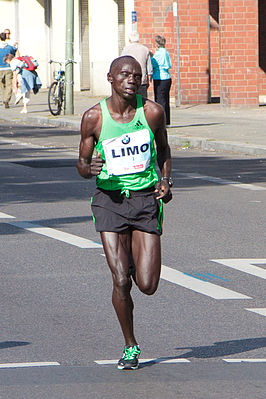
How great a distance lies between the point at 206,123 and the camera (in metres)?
24.0

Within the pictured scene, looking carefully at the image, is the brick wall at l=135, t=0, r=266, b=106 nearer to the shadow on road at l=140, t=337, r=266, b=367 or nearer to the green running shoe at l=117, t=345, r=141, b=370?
the shadow on road at l=140, t=337, r=266, b=367

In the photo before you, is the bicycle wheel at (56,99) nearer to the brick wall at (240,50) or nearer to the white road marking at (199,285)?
the brick wall at (240,50)

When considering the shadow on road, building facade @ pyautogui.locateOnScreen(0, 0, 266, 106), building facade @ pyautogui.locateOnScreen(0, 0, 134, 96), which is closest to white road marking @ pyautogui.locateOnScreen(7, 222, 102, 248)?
the shadow on road

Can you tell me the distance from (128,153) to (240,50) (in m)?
23.6

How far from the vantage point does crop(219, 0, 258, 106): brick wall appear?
28.8 metres

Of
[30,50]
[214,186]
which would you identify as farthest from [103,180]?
[30,50]

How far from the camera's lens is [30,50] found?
4553cm

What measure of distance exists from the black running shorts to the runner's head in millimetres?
546

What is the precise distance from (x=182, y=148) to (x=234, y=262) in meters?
11.1

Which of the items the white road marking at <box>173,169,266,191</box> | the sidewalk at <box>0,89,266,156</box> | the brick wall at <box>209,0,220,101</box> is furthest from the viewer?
the brick wall at <box>209,0,220,101</box>

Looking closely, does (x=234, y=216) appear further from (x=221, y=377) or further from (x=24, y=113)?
(x=24, y=113)

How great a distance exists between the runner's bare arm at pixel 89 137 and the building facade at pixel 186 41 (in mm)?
23104

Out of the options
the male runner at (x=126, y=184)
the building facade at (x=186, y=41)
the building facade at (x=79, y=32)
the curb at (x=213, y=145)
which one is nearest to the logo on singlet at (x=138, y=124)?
the male runner at (x=126, y=184)

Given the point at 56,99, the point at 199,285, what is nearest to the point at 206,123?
the point at 56,99
